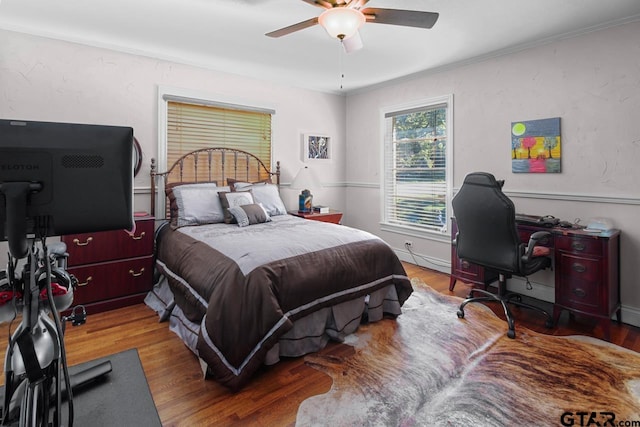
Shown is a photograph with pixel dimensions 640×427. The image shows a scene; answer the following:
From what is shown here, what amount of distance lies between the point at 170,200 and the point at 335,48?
224 centimetres

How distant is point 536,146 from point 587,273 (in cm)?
128

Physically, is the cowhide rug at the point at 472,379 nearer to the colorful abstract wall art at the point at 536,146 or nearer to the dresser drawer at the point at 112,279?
the colorful abstract wall art at the point at 536,146

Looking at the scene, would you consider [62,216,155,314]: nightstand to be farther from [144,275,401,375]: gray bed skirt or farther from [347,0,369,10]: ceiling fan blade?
[347,0,369,10]: ceiling fan blade

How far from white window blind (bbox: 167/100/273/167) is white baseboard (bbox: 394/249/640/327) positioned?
2.29 m

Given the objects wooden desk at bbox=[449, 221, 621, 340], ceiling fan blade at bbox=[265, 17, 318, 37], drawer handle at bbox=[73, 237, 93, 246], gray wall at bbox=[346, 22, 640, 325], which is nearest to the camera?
ceiling fan blade at bbox=[265, 17, 318, 37]

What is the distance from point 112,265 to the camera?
10.1 ft

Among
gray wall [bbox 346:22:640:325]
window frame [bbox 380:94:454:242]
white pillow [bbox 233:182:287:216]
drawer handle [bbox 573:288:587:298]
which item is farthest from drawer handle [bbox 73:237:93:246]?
drawer handle [bbox 573:288:587:298]

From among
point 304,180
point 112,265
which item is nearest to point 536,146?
point 304,180

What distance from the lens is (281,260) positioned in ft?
7.40

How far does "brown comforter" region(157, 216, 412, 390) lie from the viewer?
77.9 inches

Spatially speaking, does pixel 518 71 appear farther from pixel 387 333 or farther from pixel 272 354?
pixel 272 354

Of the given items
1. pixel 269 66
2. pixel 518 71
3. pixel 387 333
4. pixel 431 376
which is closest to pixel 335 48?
pixel 269 66

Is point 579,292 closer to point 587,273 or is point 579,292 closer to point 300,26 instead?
point 587,273

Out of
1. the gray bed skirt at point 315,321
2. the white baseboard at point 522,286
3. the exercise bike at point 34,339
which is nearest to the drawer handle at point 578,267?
the white baseboard at point 522,286
